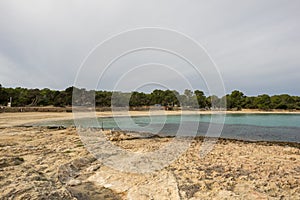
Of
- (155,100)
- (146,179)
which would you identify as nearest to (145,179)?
(146,179)

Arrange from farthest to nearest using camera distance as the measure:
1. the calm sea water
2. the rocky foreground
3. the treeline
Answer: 1. the treeline
2. the calm sea water
3. the rocky foreground

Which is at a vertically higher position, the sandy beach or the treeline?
the treeline

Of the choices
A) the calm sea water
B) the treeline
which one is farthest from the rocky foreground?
the treeline

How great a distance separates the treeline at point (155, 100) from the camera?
50875mm

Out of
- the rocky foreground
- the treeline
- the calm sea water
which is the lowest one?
the calm sea water

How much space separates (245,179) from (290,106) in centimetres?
8888

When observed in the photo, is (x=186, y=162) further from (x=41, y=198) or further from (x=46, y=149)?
(x=46, y=149)

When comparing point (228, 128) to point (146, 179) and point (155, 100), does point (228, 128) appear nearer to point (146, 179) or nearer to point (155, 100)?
point (146, 179)

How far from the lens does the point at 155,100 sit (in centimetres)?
7094

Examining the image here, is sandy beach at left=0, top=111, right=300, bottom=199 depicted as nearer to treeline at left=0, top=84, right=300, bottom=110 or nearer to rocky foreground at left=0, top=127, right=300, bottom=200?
rocky foreground at left=0, top=127, right=300, bottom=200

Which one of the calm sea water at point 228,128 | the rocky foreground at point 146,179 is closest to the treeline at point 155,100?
the calm sea water at point 228,128

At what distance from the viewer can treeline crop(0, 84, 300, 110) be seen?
50.9 metres

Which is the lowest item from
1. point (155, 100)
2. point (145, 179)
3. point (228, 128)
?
point (228, 128)

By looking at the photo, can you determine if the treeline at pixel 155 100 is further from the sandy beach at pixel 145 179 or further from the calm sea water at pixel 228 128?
the sandy beach at pixel 145 179
